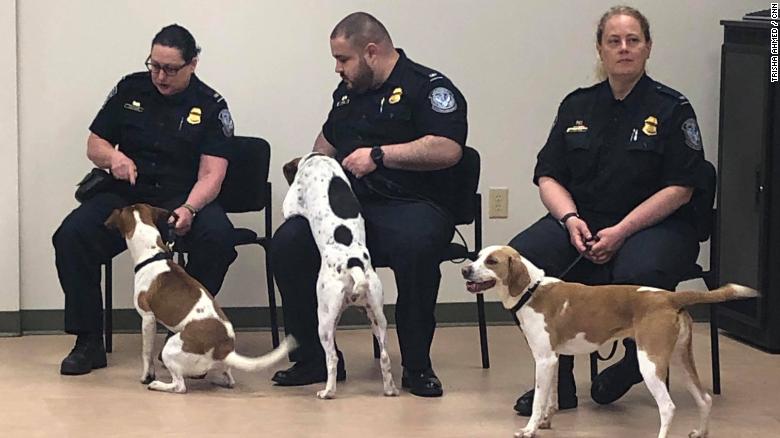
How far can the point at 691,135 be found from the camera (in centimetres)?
383

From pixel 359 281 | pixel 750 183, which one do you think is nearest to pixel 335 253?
pixel 359 281

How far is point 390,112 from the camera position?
4.18 m

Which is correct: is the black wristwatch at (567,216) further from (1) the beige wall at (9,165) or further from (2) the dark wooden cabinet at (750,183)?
(1) the beige wall at (9,165)

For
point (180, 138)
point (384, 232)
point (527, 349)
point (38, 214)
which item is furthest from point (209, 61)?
point (527, 349)

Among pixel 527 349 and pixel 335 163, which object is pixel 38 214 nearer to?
pixel 335 163

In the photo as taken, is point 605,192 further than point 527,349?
No

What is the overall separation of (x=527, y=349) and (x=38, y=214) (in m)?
1.95

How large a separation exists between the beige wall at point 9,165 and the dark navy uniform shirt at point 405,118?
4.45ft

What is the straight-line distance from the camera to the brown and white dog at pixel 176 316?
392 centimetres

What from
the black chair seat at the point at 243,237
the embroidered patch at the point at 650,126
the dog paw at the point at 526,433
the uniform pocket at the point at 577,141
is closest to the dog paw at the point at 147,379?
the black chair seat at the point at 243,237

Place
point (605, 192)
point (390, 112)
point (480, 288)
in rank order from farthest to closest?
point (390, 112)
point (605, 192)
point (480, 288)

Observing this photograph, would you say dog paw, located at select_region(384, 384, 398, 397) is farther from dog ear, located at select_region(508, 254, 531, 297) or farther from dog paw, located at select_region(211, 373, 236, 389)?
dog ear, located at select_region(508, 254, 531, 297)

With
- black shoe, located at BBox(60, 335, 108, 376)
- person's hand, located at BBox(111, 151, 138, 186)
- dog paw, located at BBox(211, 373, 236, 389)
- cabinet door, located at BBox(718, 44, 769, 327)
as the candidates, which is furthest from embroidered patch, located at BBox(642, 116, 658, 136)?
black shoe, located at BBox(60, 335, 108, 376)

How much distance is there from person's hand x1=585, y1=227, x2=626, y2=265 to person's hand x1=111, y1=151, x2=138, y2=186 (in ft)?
5.30
